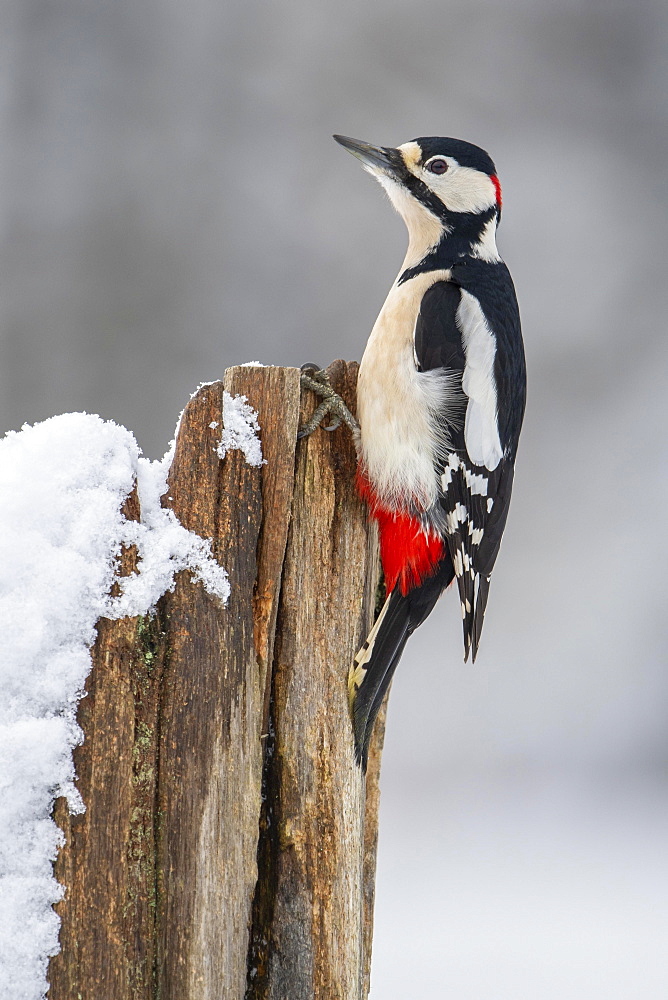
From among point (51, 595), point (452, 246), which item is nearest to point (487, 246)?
point (452, 246)

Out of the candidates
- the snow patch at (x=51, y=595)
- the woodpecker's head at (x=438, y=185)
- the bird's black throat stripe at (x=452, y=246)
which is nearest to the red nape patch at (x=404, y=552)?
the snow patch at (x=51, y=595)

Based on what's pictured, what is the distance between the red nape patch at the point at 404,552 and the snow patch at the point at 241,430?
8.1 inches

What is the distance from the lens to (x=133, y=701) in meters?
1.00

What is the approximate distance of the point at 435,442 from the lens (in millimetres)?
1384

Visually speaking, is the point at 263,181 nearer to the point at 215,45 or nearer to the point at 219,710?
the point at 215,45

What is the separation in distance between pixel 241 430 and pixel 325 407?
17 centimetres

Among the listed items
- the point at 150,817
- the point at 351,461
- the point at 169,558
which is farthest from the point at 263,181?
the point at 150,817

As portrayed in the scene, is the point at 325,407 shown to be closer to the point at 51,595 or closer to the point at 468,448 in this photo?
the point at 468,448

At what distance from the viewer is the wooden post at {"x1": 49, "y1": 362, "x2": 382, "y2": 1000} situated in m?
0.97

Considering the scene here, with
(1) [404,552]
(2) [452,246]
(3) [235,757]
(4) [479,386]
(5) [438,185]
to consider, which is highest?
(5) [438,185]

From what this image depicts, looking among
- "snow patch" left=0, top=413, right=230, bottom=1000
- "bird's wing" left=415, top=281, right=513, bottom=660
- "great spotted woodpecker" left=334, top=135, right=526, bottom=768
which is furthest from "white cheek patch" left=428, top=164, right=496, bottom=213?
"snow patch" left=0, top=413, right=230, bottom=1000

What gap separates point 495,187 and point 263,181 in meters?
1.69

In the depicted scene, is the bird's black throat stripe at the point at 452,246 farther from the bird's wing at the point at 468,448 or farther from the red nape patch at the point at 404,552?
the red nape patch at the point at 404,552

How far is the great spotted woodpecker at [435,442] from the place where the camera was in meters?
1.28
